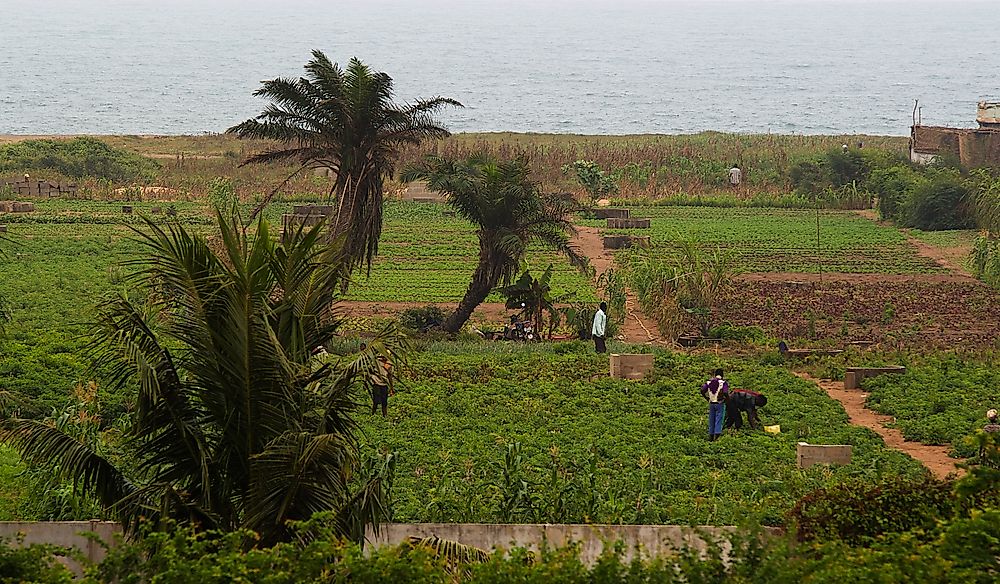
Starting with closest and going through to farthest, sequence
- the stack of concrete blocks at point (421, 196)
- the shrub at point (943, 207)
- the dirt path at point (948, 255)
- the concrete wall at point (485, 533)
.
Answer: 1. the concrete wall at point (485, 533)
2. the dirt path at point (948, 255)
3. the shrub at point (943, 207)
4. the stack of concrete blocks at point (421, 196)

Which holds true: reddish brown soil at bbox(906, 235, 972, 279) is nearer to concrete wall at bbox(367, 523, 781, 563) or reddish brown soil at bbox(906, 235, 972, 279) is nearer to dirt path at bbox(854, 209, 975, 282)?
dirt path at bbox(854, 209, 975, 282)

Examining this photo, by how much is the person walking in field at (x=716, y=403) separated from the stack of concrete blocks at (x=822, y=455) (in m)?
1.66

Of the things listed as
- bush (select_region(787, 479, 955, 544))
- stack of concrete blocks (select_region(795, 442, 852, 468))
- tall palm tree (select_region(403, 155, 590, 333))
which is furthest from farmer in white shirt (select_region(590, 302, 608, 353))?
bush (select_region(787, 479, 955, 544))

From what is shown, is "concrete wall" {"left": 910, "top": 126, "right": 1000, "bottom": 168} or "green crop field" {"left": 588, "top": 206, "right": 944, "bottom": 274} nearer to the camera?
"green crop field" {"left": 588, "top": 206, "right": 944, "bottom": 274}

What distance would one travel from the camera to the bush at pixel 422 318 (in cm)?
2922

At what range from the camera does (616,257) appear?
121 feet

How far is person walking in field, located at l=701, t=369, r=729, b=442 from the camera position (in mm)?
18484

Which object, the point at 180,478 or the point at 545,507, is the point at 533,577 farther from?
the point at 545,507

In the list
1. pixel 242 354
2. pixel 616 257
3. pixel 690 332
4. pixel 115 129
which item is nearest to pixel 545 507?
pixel 242 354

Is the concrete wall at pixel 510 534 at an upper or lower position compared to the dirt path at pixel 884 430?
upper

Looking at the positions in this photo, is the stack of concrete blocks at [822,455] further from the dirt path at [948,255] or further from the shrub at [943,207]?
the shrub at [943,207]

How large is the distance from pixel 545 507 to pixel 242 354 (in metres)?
5.46

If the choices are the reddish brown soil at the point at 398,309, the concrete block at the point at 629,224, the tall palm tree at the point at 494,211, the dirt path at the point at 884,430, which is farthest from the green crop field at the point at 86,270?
the dirt path at the point at 884,430

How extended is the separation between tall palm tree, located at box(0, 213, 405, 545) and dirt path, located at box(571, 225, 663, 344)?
1793cm
